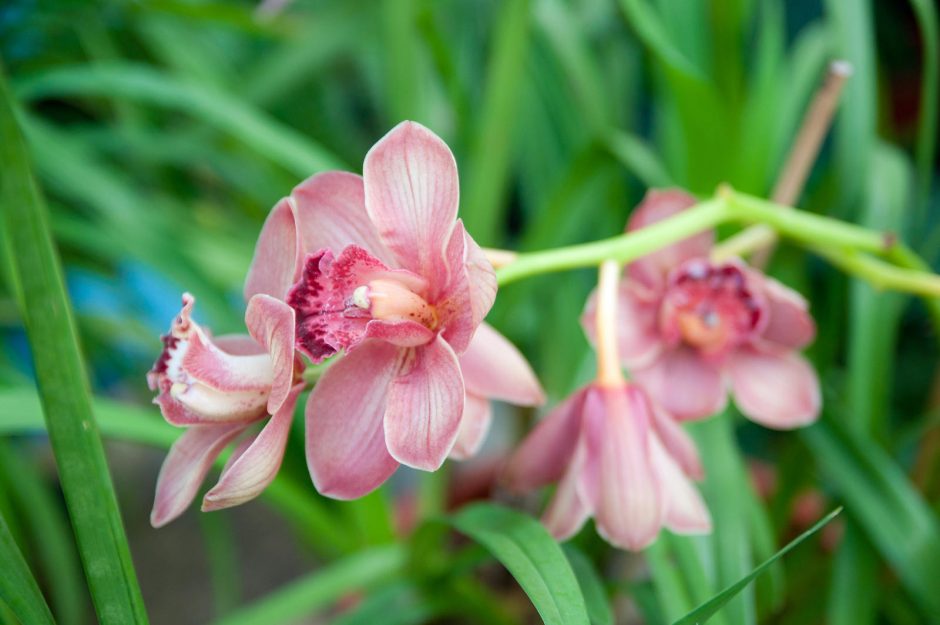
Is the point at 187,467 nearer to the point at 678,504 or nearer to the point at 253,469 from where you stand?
the point at 253,469

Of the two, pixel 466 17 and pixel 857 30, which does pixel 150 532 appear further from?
pixel 857 30

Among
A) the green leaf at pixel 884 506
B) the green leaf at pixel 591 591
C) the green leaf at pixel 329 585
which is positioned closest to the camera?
the green leaf at pixel 591 591

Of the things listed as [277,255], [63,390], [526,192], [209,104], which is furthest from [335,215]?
[526,192]

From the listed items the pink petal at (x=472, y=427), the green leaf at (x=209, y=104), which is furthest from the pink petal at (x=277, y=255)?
the green leaf at (x=209, y=104)

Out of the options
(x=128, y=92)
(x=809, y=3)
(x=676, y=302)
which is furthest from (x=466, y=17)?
(x=676, y=302)

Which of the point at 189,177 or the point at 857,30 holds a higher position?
the point at 189,177

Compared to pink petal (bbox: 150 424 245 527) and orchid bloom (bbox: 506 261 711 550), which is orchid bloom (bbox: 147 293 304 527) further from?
orchid bloom (bbox: 506 261 711 550)

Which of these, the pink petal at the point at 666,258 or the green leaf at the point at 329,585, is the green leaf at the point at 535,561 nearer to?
the pink petal at the point at 666,258

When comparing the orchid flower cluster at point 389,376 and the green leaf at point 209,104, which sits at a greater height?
the green leaf at point 209,104

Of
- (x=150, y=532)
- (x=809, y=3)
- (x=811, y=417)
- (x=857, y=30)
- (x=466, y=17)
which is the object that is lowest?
(x=811, y=417)
